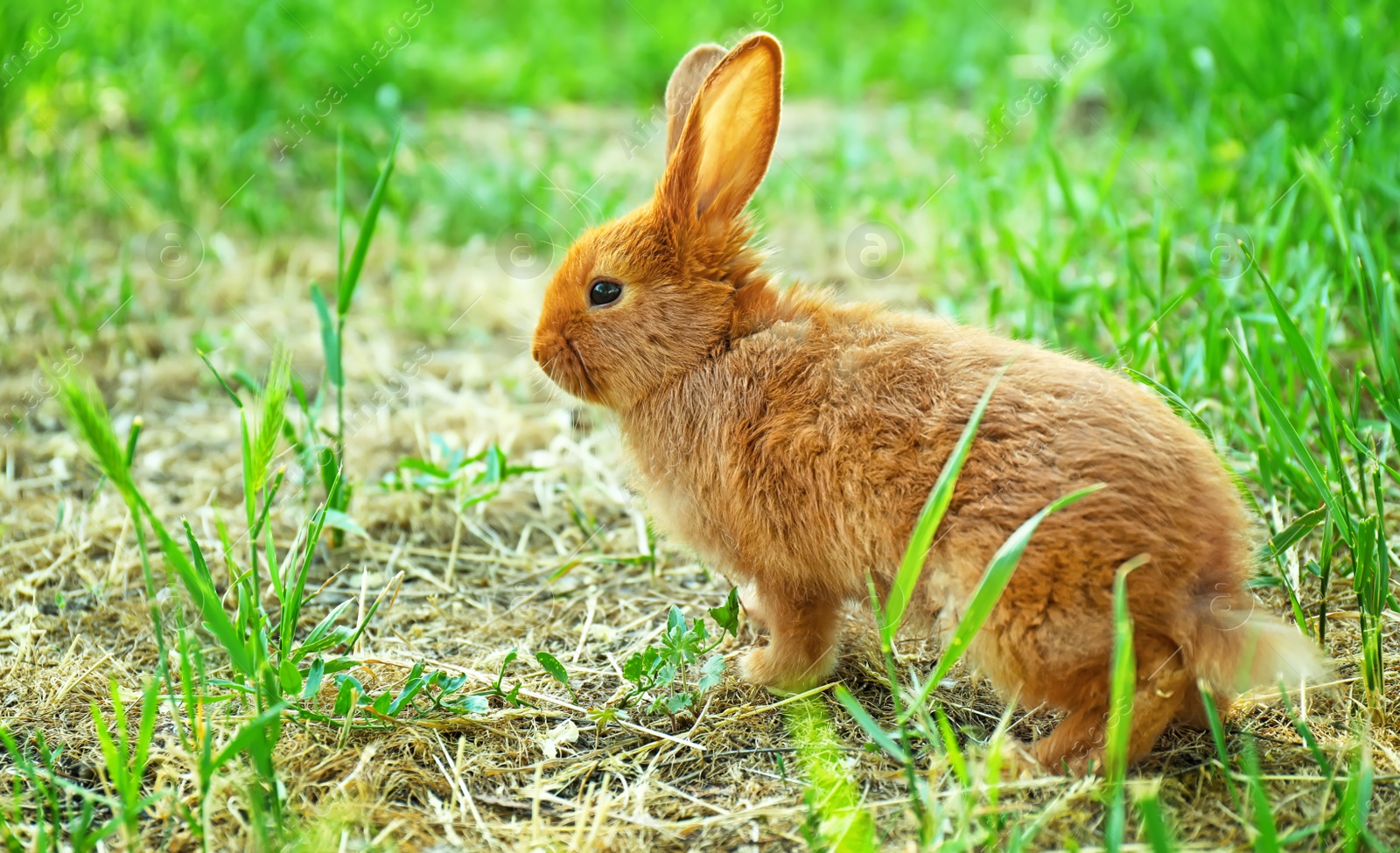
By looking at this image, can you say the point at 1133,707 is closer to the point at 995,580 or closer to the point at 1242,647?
the point at 1242,647

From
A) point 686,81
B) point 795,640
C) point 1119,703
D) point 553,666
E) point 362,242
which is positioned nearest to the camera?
point 1119,703

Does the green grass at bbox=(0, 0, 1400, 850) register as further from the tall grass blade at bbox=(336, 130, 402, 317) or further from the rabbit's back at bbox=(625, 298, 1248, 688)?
the rabbit's back at bbox=(625, 298, 1248, 688)

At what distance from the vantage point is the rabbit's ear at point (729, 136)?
2439 millimetres

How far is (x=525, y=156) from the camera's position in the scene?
5730 mm

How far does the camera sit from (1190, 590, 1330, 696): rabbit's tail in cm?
190

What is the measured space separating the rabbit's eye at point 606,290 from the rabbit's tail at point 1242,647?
53.2 inches

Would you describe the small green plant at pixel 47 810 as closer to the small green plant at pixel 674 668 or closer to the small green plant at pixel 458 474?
the small green plant at pixel 674 668

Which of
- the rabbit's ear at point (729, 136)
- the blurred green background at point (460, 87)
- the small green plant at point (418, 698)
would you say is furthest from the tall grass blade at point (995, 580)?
the blurred green background at point (460, 87)

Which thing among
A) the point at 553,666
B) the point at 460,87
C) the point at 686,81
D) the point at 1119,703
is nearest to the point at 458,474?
the point at 553,666

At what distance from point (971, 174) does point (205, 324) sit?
10.1 feet

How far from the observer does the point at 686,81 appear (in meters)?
2.90

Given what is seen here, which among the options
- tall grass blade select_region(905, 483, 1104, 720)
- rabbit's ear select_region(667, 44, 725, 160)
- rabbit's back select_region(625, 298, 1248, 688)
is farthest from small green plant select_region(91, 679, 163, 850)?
rabbit's ear select_region(667, 44, 725, 160)

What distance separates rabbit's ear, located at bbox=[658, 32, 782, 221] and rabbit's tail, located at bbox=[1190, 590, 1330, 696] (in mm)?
1294

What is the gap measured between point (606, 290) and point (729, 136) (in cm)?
44
